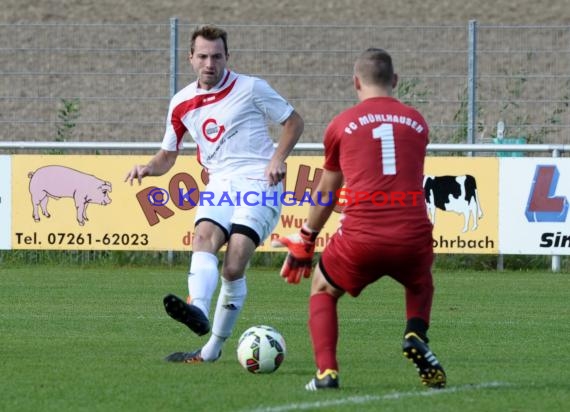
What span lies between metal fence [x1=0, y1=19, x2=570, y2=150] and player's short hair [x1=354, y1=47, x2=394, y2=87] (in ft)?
33.2

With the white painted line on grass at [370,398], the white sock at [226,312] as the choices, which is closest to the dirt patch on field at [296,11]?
the white sock at [226,312]

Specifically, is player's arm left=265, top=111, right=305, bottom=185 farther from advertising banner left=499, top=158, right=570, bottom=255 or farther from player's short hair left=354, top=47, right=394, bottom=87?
advertising banner left=499, top=158, right=570, bottom=255

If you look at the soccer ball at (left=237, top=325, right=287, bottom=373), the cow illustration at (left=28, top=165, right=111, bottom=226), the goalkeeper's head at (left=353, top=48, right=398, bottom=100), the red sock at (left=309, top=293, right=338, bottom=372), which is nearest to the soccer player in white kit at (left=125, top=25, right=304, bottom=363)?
the soccer ball at (left=237, top=325, right=287, bottom=373)

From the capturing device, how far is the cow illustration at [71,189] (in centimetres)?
1634

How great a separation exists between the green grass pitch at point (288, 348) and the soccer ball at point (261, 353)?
2.7 inches

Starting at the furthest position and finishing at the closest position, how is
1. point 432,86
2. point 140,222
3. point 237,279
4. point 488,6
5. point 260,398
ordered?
point 488,6, point 432,86, point 140,222, point 237,279, point 260,398

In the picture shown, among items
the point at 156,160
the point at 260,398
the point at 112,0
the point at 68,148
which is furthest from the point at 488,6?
the point at 260,398

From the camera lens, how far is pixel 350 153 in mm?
7199

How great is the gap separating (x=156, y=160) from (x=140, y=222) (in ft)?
23.7

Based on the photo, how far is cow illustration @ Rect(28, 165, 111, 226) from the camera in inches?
643

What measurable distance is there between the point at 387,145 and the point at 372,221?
0.40m

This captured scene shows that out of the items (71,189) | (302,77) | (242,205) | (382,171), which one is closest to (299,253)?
(382,171)

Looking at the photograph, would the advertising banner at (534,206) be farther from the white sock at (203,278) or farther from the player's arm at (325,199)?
the player's arm at (325,199)

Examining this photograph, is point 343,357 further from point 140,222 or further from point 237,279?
point 140,222
